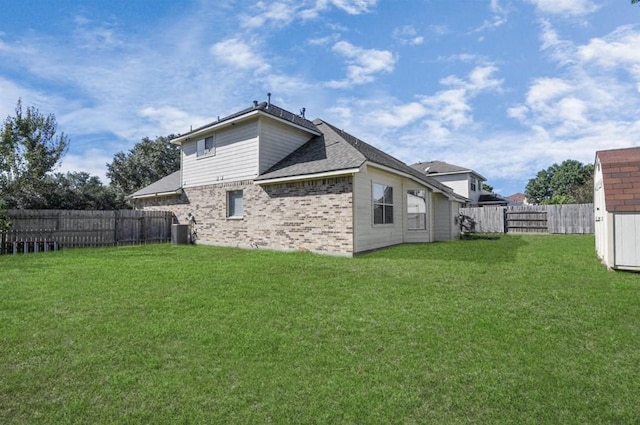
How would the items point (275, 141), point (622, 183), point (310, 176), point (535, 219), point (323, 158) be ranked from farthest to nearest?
point (535, 219) < point (275, 141) < point (323, 158) < point (310, 176) < point (622, 183)

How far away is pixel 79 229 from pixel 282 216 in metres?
9.44

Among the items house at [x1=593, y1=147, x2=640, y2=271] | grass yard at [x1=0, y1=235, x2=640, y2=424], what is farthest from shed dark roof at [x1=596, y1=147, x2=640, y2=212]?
grass yard at [x1=0, y1=235, x2=640, y2=424]

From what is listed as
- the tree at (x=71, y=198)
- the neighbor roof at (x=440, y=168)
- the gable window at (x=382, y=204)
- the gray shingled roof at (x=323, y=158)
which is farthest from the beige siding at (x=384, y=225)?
the tree at (x=71, y=198)

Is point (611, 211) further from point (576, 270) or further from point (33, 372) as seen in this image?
point (33, 372)

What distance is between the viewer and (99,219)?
50.9 ft

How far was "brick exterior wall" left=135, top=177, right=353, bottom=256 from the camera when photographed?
11055 millimetres

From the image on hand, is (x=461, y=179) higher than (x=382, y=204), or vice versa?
(x=461, y=179)

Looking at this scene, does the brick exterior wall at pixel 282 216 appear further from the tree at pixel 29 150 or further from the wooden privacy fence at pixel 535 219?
the wooden privacy fence at pixel 535 219

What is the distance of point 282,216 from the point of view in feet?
41.6

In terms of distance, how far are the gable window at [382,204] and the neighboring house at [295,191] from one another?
1.5 inches

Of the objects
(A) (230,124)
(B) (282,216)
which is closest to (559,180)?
(B) (282,216)

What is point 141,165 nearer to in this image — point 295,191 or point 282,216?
point 282,216

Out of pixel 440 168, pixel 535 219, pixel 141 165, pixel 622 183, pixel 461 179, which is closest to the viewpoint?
pixel 622 183

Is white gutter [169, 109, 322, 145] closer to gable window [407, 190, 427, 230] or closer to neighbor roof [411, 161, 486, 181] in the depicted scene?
gable window [407, 190, 427, 230]
